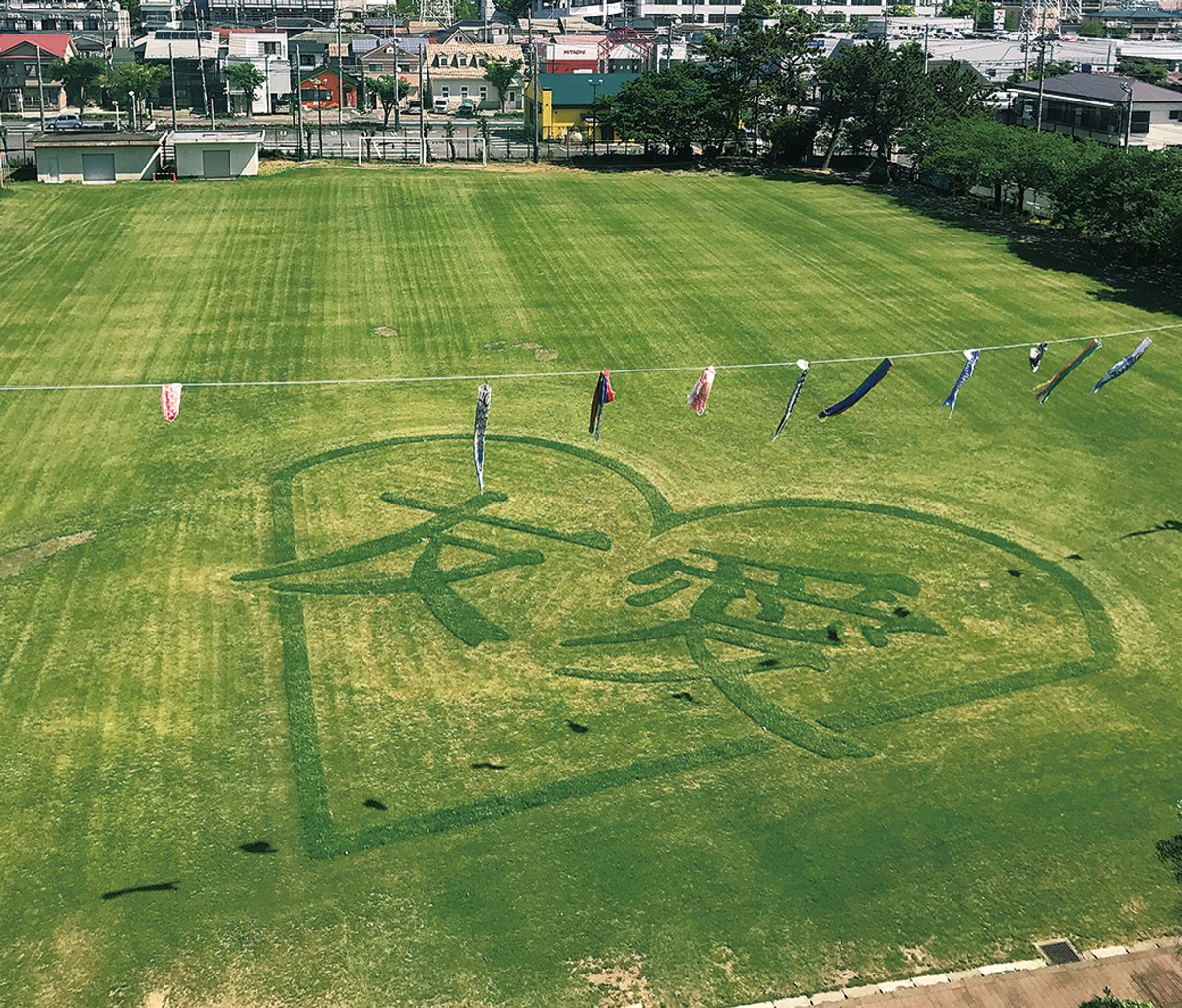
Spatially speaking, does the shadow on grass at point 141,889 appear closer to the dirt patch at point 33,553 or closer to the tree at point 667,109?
the dirt patch at point 33,553

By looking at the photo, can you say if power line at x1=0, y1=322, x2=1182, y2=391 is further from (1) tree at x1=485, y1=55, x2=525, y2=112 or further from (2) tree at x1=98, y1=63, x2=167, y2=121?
(1) tree at x1=485, y1=55, x2=525, y2=112

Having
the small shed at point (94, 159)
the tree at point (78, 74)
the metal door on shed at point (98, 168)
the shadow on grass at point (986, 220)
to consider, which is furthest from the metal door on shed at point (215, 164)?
the tree at point (78, 74)

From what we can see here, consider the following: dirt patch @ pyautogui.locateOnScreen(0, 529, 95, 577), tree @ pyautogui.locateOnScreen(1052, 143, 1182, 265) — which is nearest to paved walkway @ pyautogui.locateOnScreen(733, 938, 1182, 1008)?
dirt patch @ pyautogui.locateOnScreen(0, 529, 95, 577)

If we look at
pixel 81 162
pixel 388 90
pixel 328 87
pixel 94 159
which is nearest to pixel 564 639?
pixel 94 159

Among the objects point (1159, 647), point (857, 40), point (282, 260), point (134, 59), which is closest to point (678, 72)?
point (282, 260)

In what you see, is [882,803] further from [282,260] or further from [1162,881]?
[282,260]

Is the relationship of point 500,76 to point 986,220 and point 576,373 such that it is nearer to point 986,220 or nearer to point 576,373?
point 986,220
